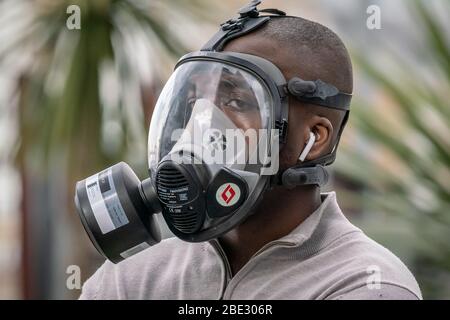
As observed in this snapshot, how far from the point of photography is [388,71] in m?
4.32

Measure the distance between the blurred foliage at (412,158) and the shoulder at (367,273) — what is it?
1760 millimetres

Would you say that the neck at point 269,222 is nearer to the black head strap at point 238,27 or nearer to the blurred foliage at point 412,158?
the black head strap at point 238,27

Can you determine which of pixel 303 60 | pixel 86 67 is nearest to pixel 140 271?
pixel 303 60

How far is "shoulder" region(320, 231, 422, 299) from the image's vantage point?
217 centimetres

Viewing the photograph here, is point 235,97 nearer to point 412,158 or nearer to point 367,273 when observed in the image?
point 367,273

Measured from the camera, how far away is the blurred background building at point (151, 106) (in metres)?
4.11

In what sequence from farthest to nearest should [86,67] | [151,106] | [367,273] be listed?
1. [151,106]
2. [86,67]
3. [367,273]

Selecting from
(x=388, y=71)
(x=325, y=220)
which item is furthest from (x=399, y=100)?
(x=325, y=220)

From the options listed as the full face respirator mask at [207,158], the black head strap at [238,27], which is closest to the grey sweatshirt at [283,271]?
the full face respirator mask at [207,158]

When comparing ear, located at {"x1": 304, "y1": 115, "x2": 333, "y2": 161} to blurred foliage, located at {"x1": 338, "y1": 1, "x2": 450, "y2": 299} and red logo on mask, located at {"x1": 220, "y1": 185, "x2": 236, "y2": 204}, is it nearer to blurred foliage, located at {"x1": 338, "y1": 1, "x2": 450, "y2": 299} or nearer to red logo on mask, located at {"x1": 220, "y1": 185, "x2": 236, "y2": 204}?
red logo on mask, located at {"x1": 220, "y1": 185, "x2": 236, "y2": 204}

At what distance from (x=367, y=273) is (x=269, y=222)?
324mm

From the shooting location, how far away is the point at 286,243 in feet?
7.70

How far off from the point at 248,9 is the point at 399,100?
1.89 metres

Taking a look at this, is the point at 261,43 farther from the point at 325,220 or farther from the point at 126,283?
the point at 126,283
